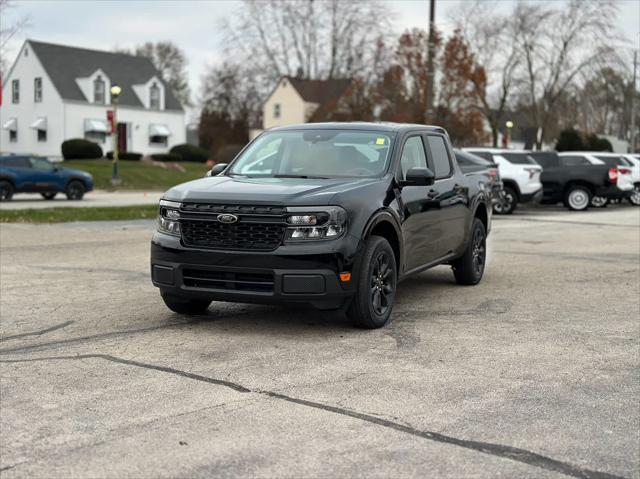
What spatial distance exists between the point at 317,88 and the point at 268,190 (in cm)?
7054

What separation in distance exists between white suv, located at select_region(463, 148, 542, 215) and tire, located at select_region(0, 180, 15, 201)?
577 inches

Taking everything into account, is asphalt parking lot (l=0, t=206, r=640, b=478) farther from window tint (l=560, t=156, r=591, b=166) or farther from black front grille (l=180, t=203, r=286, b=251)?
window tint (l=560, t=156, r=591, b=166)

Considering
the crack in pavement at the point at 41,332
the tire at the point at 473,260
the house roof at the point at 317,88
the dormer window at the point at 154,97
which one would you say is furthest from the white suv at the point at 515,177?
the house roof at the point at 317,88

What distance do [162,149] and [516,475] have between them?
201ft

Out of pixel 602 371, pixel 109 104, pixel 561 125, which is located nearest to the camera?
pixel 602 371

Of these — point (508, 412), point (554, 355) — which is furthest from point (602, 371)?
point (508, 412)

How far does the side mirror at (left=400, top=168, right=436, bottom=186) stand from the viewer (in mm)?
7656

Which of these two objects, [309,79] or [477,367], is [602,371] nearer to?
[477,367]

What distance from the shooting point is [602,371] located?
19.4 ft

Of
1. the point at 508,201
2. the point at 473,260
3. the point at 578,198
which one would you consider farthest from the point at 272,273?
the point at 578,198

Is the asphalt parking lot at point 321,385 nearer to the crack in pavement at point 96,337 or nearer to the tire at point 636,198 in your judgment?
the crack in pavement at point 96,337

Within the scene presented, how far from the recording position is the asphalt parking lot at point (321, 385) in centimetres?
415

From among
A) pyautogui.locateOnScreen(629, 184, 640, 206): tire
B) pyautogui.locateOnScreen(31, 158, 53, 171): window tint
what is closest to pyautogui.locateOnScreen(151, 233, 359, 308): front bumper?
pyautogui.locateOnScreen(31, 158, 53, 171): window tint

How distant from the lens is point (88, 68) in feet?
196
